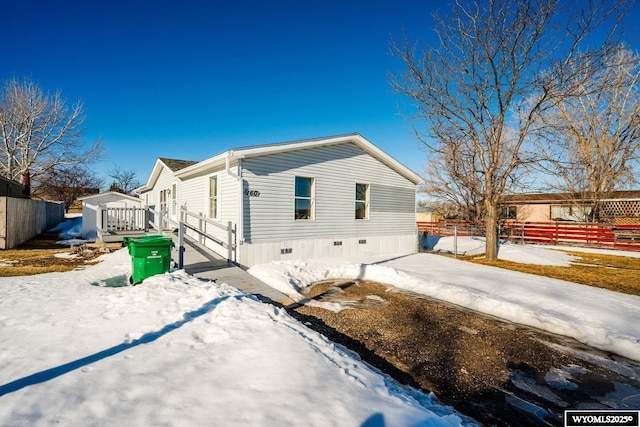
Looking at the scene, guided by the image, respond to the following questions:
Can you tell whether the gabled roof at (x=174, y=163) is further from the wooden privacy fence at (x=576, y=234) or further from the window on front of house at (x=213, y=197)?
the wooden privacy fence at (x=576, y=234)

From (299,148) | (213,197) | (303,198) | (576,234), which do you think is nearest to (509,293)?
(303,198)

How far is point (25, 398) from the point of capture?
2619 millimetres

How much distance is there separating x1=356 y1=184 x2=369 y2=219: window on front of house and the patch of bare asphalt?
6446 millimetres

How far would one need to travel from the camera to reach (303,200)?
11.0 m

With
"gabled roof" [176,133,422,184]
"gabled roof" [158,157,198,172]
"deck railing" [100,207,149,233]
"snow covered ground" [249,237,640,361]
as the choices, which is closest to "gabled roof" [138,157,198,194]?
"gabled roof" [158,157,198,172]

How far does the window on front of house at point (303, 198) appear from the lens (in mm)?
10867

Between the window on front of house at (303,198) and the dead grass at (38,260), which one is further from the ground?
the window on front of house at (303,198)

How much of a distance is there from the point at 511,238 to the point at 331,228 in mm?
15677

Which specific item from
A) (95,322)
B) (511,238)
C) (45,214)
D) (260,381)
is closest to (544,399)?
(260,381)

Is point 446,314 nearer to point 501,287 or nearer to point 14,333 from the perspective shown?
point 501,287

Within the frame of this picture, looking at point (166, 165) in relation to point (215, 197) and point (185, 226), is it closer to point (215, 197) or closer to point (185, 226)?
point (185, 226)

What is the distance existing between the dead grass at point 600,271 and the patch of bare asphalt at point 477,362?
532 cm

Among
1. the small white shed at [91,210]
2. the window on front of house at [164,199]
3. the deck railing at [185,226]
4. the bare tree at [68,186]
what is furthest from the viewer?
the bare tree at [68,186]

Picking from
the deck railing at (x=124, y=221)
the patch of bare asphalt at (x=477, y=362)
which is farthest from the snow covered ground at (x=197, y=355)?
the deck railing at (x=124, y=221)
